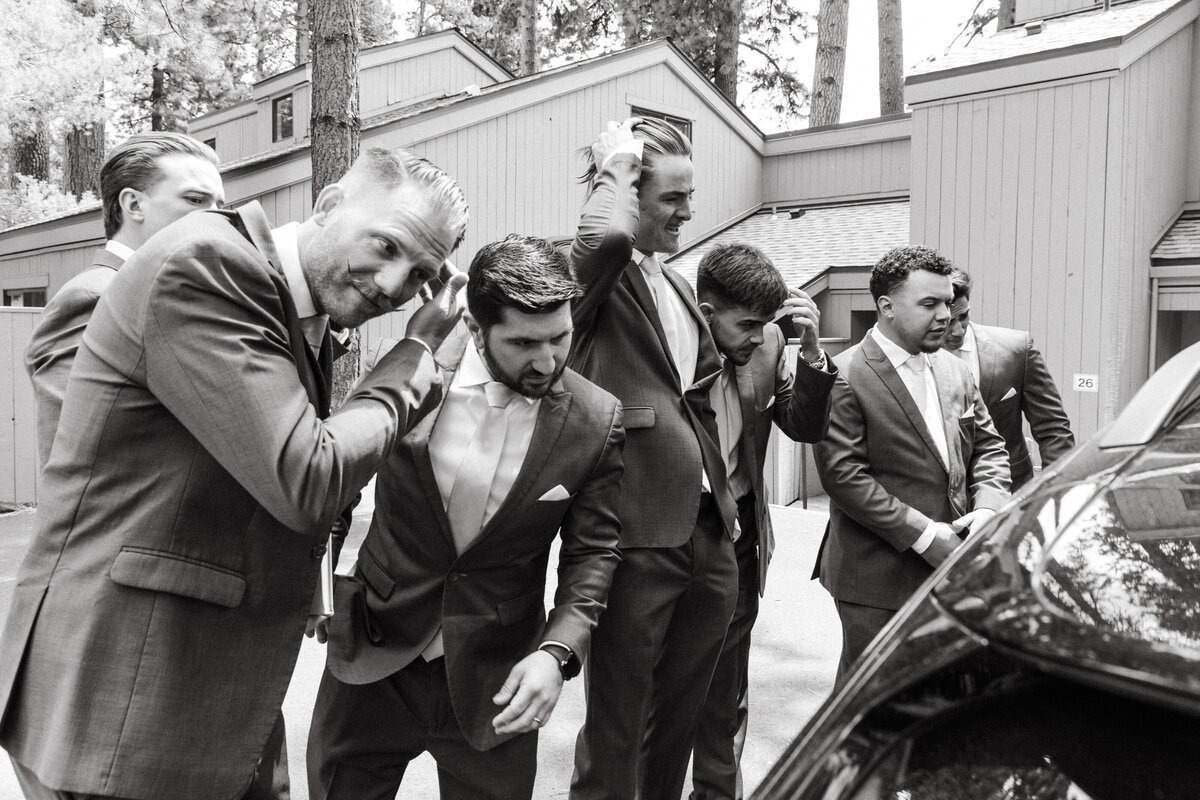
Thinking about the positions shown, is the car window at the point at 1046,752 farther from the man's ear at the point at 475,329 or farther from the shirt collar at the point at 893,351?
the shirt collar at the point at 893,351

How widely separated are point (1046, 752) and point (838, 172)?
15547 millimetres

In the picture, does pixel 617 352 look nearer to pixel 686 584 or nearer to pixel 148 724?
pixel 686 584

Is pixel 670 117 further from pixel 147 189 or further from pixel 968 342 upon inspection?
pixel 147 189

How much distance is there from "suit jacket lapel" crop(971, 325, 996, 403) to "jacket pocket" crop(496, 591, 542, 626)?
2715 millimetres

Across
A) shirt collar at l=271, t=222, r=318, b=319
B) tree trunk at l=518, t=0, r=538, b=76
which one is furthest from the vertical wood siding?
shirt collar at l=271, t=222, r=318, b=319

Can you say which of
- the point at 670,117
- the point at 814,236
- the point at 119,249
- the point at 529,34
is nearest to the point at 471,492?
the point at 119,249

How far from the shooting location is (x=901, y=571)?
3402 mm

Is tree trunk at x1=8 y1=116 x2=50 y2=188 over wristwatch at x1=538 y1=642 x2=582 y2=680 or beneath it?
over

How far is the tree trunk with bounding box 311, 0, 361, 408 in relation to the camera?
7.79 metres

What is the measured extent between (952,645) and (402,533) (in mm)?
1516

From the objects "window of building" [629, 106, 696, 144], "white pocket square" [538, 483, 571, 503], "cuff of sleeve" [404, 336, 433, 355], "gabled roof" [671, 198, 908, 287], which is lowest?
"white pocket square" [538, 483, 571, 503]

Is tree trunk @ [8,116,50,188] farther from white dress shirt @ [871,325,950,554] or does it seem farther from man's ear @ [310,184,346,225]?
man's ear @ [310,184,346,225]

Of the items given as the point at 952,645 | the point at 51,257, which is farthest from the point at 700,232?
the point at 952,645

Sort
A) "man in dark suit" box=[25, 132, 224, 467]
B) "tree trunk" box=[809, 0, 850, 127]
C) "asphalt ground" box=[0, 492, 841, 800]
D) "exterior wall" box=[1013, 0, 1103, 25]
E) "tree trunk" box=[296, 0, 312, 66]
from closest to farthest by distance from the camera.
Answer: "man in dark suit" box=[25, 132, 224, 467]
"asphalt ground" box=[0, 492, 841, 800]
"exterior wall" box=[1013, 0, 1103, 25]
"tree trunk" box=[809, 0, 850, 127]
"tree trunk" box=[296, 0, 312, 66]
